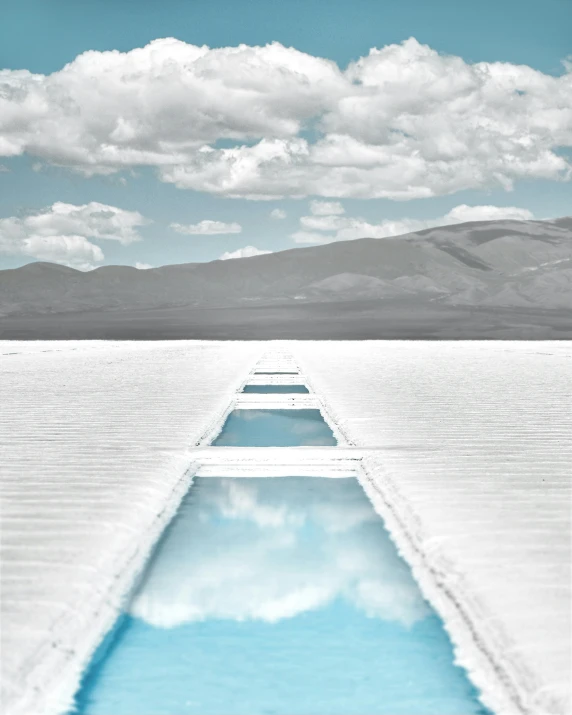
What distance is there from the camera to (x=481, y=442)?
6.75 m

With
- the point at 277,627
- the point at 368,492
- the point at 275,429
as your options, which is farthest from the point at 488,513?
the point at 275,429

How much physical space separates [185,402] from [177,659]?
23.5 feet

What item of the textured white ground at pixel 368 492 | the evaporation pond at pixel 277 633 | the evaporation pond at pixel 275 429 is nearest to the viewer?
the evaporation pond at pixel 277 633

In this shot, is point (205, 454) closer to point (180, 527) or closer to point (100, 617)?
point (180, 527)

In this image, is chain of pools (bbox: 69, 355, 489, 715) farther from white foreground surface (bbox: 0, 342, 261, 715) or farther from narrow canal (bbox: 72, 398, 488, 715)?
white foreground surface (bbox: 0, 342, 261, 715)

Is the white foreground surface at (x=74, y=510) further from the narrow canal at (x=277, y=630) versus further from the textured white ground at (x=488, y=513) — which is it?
the textured white ground at (x=488, y=513)

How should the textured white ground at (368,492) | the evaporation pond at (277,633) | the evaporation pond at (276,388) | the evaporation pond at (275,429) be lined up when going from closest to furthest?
the evaporation pond at (277,633), the textured white ground at (368,492), the evaporation pond at (275,429), the evaporation pond at (276,388)

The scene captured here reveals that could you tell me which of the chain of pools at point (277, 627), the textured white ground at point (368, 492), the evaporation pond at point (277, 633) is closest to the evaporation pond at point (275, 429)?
the textured white ground at point (368, 492)

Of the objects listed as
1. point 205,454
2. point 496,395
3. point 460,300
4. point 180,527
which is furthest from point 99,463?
point 460,300

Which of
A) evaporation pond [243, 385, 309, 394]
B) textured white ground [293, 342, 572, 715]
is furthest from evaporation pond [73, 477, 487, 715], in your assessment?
evaporation pond [243, 385, 309, 394]

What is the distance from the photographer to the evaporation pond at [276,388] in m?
12.3

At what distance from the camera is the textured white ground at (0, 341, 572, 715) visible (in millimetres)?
2678

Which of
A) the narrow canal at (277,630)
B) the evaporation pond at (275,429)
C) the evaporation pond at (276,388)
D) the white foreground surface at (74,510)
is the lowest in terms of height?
the evaporation pond at (276,388)

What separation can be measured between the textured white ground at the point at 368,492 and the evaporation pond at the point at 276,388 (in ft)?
3.73
